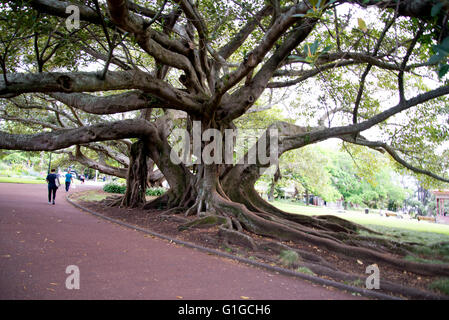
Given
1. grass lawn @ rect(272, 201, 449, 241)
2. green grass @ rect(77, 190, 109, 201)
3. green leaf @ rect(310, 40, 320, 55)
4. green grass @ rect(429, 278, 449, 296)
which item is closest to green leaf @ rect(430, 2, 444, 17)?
green leaf @ rect(310, 40, 320, 55)

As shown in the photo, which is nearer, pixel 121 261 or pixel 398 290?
pixel 398 290

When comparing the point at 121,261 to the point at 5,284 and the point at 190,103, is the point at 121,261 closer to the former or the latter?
→ the point at 5,284

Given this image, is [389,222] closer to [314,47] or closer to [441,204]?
[441,204]

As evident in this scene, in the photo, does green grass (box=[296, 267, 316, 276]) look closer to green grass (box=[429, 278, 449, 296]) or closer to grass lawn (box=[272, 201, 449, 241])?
green grass (box=[429, 278, 449, 296])

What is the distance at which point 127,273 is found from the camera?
13.1ft

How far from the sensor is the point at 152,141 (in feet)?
35.4

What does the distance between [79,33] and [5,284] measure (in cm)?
680

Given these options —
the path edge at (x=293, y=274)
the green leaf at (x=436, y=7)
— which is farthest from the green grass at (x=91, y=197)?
the green leaf at (x=436, y=7)

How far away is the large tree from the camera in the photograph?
5.89 meters

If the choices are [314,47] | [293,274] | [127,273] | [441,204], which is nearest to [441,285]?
Result: [293,274]

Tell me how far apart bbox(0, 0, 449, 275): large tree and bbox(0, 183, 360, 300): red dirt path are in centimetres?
215

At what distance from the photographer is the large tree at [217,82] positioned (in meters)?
5.89
